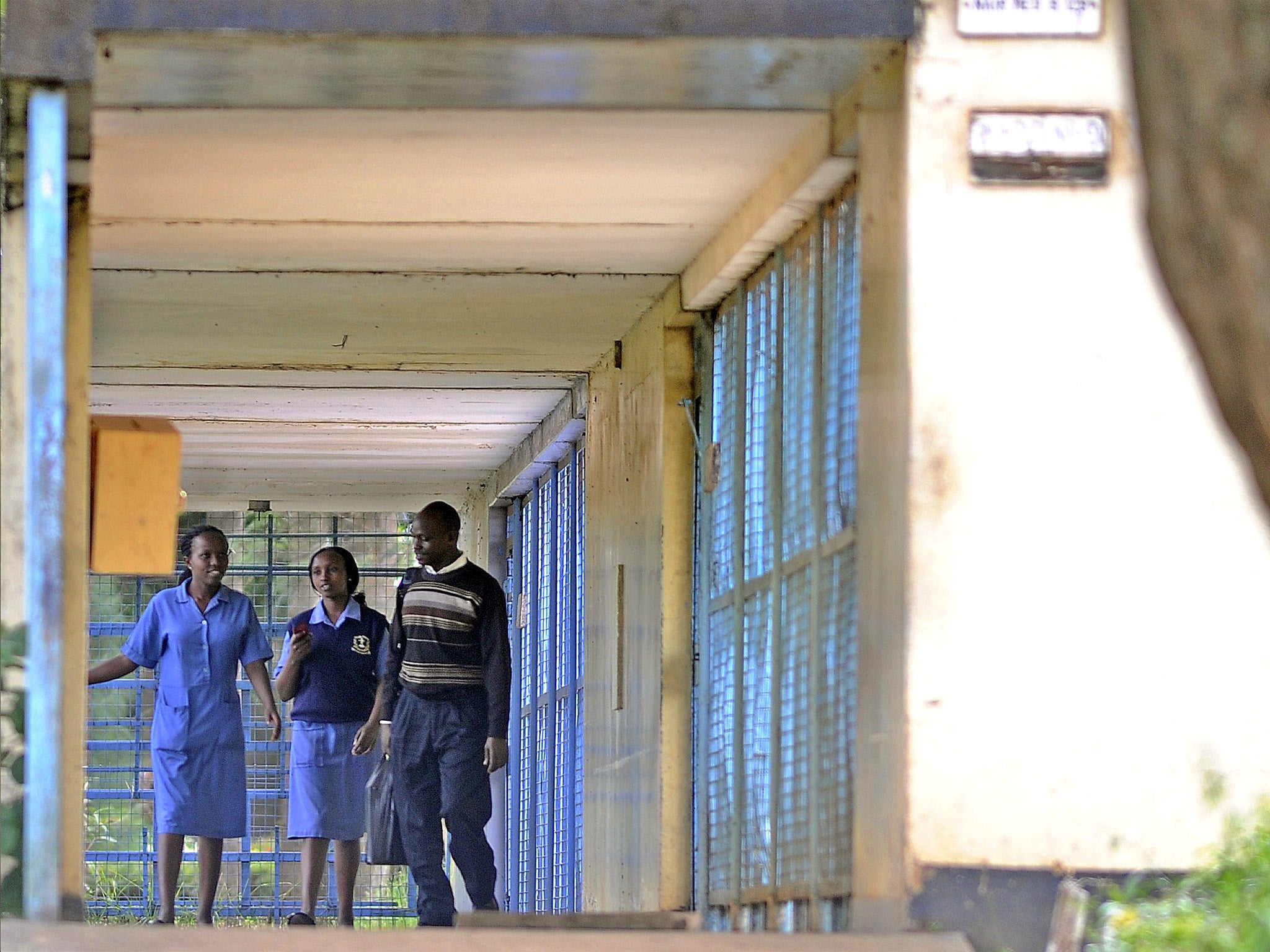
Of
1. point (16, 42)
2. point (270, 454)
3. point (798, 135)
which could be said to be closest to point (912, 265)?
point (798, 135)

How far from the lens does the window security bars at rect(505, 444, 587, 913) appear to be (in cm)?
994

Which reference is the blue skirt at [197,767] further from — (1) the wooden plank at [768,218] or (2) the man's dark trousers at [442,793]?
(1) the wooden plank at [768,218]

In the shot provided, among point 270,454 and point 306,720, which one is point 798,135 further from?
point 270,454

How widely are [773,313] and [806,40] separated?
168 centimetres

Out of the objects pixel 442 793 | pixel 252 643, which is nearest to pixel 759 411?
pixel 442 793

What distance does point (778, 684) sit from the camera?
5777mm

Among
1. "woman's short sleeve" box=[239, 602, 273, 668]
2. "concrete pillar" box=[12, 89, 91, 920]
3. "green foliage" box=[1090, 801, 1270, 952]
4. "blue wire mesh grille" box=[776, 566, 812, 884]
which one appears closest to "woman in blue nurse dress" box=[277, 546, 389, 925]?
"woman's short sleeve" box=[239, 602, 273, 668]

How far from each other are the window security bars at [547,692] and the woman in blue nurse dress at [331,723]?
1.05 metres

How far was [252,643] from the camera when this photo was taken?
870cm

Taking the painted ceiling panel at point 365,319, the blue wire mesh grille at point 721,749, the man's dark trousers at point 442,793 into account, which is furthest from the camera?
the man's dark trousers at point 442,793

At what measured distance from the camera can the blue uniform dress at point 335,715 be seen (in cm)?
936

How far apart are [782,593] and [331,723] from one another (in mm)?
4264

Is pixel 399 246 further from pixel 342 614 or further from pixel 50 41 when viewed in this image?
pixel 342 614

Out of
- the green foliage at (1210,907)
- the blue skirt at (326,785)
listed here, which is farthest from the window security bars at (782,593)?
the blue skirt at (326,785)
